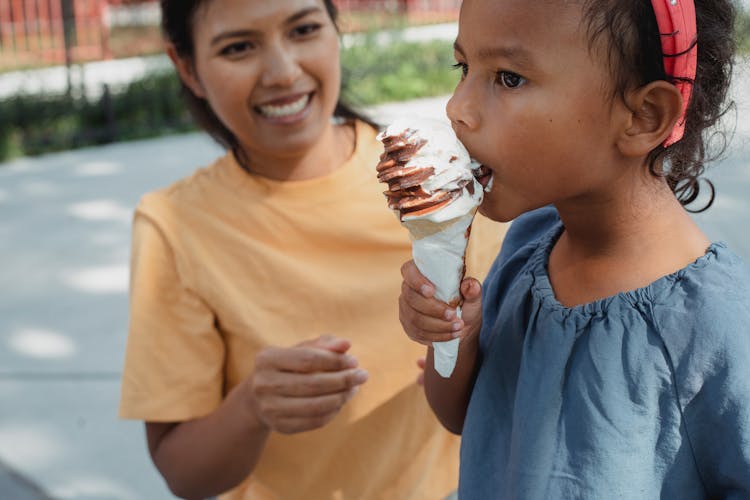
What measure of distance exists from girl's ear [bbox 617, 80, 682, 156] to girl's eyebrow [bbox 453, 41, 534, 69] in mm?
140

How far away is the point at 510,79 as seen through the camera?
4.14ft

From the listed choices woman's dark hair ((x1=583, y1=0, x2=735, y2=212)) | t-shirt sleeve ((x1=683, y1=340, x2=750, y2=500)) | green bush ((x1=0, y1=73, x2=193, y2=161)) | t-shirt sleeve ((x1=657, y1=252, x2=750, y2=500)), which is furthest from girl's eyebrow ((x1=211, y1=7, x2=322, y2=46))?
green bush ((x1=0, y1=73, x2=193, y2=161))

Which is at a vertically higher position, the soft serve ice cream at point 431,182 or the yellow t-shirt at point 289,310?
the soft serve ice cream at point 431,182

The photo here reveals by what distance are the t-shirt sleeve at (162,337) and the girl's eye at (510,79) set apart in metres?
0.97

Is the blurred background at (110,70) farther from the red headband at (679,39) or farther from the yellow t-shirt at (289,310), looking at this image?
the red headband at (679,39)

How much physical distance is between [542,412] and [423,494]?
0.80m

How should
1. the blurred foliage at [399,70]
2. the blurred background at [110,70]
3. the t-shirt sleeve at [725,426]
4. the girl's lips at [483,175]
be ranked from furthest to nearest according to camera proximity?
1. the blurred foliage at [399,70]
2. the blurred background at [110,70]
3. the girl's lips at [483,175]
4. the t-shirt sleeve at [725,426]

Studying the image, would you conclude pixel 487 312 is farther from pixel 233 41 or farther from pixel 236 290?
pixel 233 41

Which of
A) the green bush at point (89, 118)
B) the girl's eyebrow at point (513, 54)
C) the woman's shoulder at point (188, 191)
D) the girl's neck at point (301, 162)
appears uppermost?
the girl's eyebrow at point (513, 54)

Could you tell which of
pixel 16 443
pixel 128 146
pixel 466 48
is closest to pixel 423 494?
pixel 466 48

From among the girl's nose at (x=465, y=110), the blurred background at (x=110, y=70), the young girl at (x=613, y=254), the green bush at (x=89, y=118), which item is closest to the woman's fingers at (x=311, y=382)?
the young girl at (x=613, y=254)

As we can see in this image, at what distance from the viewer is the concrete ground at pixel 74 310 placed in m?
3.69

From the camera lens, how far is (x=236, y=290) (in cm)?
202

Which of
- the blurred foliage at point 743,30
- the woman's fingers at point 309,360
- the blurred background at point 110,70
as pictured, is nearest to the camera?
the blurred foliage at point 743,30
